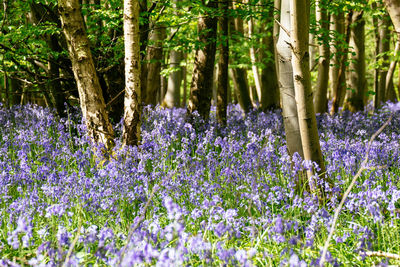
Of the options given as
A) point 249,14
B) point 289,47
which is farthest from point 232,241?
point 249,14

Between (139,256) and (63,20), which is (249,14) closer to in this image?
(63,20)

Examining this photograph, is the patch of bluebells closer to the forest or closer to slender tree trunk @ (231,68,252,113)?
the forest

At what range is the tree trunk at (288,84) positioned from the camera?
3.89 metres

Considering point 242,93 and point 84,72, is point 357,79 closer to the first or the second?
point 242,93

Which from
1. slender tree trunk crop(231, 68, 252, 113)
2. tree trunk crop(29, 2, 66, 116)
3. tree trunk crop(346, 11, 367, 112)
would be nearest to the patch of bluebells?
tree trunk crop(29, 2, 66, 116)

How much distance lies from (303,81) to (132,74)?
8.32ft

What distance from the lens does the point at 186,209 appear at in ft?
11.7

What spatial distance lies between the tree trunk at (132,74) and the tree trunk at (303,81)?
232 cm

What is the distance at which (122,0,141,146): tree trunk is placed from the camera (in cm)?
511

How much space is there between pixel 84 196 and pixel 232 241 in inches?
59.0

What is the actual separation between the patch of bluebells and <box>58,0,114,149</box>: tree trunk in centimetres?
35

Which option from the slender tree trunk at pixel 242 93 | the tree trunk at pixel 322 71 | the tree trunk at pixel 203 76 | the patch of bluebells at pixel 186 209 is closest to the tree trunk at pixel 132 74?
the patch of bluebells at pixel 186 209

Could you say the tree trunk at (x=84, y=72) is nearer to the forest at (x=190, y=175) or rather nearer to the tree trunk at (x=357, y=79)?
the forest at (x=190, y=175)

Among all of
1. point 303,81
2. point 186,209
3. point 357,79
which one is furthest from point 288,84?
point 357,79
